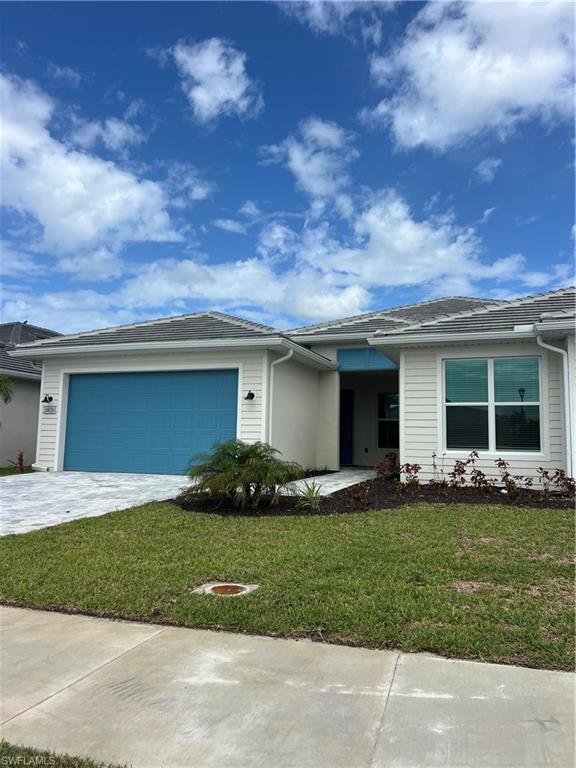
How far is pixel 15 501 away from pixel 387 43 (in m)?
11.5

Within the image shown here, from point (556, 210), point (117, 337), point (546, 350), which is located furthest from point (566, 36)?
point (117, 337)

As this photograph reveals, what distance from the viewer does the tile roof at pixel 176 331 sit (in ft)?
40.3

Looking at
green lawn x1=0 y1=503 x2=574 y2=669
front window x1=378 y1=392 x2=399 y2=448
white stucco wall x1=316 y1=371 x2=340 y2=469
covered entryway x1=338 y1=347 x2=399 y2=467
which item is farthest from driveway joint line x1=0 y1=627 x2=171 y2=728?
front window x1=378 y1=392 x2=399 y2=448

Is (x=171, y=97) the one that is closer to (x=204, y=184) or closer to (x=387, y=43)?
(x=204, y=184)

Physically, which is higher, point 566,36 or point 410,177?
point 410,177

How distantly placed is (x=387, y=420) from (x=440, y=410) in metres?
6.80

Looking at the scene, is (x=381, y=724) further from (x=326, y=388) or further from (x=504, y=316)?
(x=326, y=388)

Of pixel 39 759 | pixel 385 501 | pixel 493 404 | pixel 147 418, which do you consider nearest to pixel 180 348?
pixel 147 418

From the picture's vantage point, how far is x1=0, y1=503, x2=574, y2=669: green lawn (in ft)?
11.8

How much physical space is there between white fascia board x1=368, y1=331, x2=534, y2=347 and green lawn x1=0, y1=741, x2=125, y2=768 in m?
9.17

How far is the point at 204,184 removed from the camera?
15.5 m

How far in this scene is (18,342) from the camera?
20.0 meters

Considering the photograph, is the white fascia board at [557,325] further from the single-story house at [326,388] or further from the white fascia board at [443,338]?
the white fascia board at [443,338]

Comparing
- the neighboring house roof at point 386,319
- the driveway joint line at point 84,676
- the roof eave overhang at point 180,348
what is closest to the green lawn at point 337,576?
the driveway joint line at point 84,676
